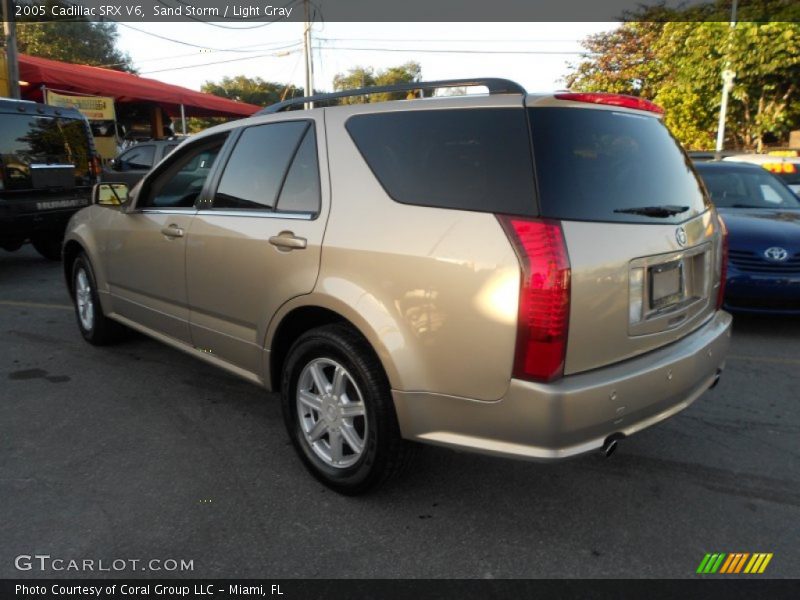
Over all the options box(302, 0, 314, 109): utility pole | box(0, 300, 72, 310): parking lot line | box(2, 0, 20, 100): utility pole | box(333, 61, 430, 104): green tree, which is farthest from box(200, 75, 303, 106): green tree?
box(0, 300, 72, 310): parking lot line

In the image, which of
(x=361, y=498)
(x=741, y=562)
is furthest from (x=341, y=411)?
(x=741, y=562)

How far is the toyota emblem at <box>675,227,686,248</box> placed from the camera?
2.62 meters

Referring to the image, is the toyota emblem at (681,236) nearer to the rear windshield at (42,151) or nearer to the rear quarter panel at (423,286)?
the rear quarter panel at (423,286)

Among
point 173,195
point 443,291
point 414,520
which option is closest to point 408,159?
point 443,291

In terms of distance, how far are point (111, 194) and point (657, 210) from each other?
3.74 metres

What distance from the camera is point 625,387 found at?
2.35 meters

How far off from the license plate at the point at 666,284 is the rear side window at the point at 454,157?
643 millimetres

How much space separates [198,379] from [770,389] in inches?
153

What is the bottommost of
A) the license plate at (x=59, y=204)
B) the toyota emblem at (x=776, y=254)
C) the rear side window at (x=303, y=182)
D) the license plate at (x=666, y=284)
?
the toyota emblem at (x=776, y=254)

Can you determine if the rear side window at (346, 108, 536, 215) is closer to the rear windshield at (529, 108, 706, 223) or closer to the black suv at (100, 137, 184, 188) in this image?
the rear windshield at (529, 108, 706, 223)

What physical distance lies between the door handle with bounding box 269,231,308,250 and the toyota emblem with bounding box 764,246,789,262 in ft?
14.1

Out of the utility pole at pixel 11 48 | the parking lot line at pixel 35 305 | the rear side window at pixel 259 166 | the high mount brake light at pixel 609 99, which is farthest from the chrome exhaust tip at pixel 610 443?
the utility pole at pixel 11 48

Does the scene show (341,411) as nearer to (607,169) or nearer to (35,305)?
(607,169)

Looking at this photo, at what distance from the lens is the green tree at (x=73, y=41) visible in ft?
120
